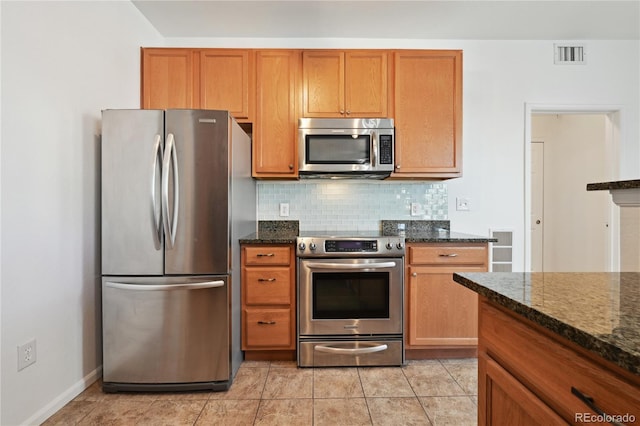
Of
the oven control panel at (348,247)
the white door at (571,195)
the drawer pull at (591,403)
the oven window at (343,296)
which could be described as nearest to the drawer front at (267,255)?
the oven control panel at (348,247)


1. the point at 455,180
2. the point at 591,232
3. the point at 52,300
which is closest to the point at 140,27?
the point at 52,300

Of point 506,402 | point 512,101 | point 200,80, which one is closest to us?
point 506,402

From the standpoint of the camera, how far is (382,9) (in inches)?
102

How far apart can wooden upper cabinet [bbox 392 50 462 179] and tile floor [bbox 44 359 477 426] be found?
1.57 meters

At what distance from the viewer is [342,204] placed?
311 centimetres

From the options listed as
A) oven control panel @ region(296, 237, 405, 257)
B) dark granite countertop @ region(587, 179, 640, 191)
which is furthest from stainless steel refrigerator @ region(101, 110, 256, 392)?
dark granite countertop @ region(587, 179, 640, 191)

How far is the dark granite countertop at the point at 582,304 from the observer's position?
1.78ft

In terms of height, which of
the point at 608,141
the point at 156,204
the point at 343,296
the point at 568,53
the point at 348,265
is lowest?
the point at 343,296

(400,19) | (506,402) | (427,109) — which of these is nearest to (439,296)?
(427,109)

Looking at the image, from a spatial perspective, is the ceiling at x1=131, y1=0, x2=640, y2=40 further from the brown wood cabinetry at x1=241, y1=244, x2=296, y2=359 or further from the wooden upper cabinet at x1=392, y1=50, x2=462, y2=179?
the brown wood cabinetry at x1=241, y1=244, x2=296, y2=359

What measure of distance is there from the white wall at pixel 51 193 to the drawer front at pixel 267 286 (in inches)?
38.8

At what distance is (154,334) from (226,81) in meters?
1.96

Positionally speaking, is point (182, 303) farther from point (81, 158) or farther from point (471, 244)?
point (471, 244)

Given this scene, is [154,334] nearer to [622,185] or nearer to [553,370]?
[553,370]
